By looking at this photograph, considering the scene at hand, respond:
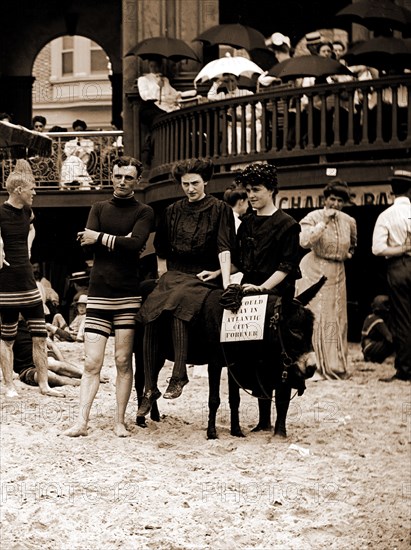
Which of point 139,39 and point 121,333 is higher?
point 139,39

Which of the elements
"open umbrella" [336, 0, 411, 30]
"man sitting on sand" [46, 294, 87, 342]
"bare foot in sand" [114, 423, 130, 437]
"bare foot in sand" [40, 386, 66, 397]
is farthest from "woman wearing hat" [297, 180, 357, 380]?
"open umbrella" [336, 0, 411, 30]

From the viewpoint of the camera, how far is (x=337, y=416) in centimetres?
1200

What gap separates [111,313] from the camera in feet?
34.1

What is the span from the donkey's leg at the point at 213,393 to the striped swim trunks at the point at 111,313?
0.74 m

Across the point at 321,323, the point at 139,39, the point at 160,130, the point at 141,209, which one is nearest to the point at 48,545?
the point at 141,209

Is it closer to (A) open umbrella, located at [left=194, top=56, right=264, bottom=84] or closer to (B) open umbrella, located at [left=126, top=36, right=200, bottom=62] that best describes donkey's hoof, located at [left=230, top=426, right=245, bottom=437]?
(A) open umbrella, located at [left=194, top=56, right=264, bottom=84]

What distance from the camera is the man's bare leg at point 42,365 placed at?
12352 mm

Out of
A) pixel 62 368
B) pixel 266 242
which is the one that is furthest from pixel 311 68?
pixel 266 242

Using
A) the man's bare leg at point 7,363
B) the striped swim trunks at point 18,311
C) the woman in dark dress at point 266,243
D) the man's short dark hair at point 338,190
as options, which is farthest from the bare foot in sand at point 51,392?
the man's short dark hair at point 338,190

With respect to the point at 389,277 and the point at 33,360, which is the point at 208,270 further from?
the point at 389,277

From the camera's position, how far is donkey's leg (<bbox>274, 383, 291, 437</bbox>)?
10.6 m

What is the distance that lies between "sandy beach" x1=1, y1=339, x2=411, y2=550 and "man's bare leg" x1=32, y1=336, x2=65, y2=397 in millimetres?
474

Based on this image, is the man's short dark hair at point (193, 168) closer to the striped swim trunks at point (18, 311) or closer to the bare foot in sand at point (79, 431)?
the bare foot in sand at point (79, 431)

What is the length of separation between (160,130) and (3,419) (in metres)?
10.5
